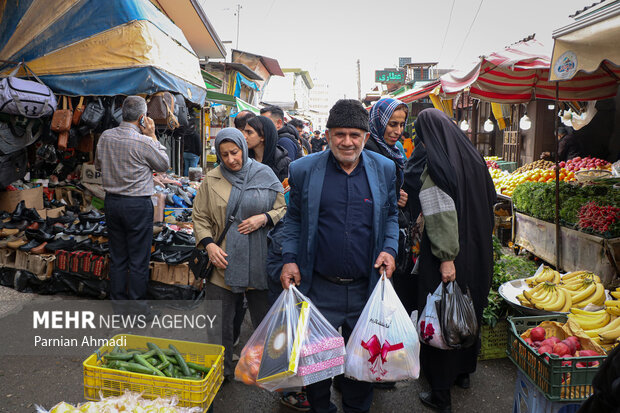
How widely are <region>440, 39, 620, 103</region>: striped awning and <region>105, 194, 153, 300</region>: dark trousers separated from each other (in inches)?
199

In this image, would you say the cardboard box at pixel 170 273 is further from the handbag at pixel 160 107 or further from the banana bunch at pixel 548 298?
the banana bunch at pixel 548 298

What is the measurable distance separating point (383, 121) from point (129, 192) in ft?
8.49

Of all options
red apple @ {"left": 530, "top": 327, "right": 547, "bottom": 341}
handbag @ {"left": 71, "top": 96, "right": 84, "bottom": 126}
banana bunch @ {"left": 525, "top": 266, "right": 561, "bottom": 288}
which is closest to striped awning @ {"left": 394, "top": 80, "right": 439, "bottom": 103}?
handbag @ {"left": 71, "top": 96, "right": 84, "bottom": 126}

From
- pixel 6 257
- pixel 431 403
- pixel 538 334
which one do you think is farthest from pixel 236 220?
pixel 6 257

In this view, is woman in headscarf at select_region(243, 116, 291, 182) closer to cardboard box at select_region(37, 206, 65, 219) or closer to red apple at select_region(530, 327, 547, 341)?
red apple at select_region(530, 327, 547, 341)

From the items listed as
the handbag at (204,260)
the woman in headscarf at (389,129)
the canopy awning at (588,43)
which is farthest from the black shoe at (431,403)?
the canopy awning at (588,43)

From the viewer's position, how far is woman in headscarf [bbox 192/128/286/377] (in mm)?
3277

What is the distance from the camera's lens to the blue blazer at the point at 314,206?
2631 millimetres

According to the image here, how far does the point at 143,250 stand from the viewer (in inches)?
183

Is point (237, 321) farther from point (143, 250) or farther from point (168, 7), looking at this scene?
point (168, 7)

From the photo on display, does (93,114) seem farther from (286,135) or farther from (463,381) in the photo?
(463,381)

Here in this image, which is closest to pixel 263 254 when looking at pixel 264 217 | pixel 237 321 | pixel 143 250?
pixel 264 217

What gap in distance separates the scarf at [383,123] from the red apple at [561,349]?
168 cm

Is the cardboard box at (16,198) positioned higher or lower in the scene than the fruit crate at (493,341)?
higher
